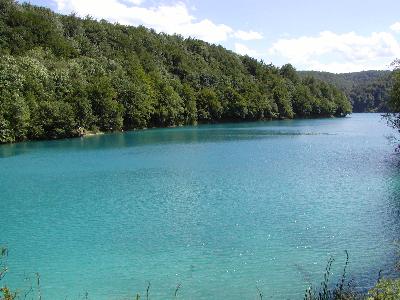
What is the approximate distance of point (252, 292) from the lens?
13.1m

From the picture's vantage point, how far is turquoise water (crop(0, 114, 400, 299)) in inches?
557

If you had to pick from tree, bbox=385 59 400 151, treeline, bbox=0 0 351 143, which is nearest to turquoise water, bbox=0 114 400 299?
tree, bbox=385 59 400 151

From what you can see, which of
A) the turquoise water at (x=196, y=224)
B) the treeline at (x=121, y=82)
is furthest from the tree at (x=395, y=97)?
the treeline at (x=121, y=82)

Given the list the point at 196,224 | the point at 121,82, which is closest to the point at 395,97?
the point at 196,224

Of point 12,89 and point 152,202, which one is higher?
point 12,89

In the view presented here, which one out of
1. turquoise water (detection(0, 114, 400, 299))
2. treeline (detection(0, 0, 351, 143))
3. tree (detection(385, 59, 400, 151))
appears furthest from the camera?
treeline (detection(0, 0, 351, 143))

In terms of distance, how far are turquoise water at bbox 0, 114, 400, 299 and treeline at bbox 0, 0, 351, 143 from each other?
2367 centimetres

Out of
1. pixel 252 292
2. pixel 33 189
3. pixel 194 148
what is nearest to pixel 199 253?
pixel 252 292

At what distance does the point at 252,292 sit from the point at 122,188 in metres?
16.9

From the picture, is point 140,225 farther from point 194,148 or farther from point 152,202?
point 194,148

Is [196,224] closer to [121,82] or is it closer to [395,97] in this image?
[395,97]

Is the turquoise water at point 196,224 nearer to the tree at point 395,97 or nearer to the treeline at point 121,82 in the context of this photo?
the tree at point 395,97

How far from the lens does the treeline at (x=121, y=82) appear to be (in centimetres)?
6253

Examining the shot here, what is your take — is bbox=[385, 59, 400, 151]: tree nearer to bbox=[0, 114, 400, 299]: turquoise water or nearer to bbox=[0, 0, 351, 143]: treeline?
bbox=[0, 114, 400, 299]: turquoise water
